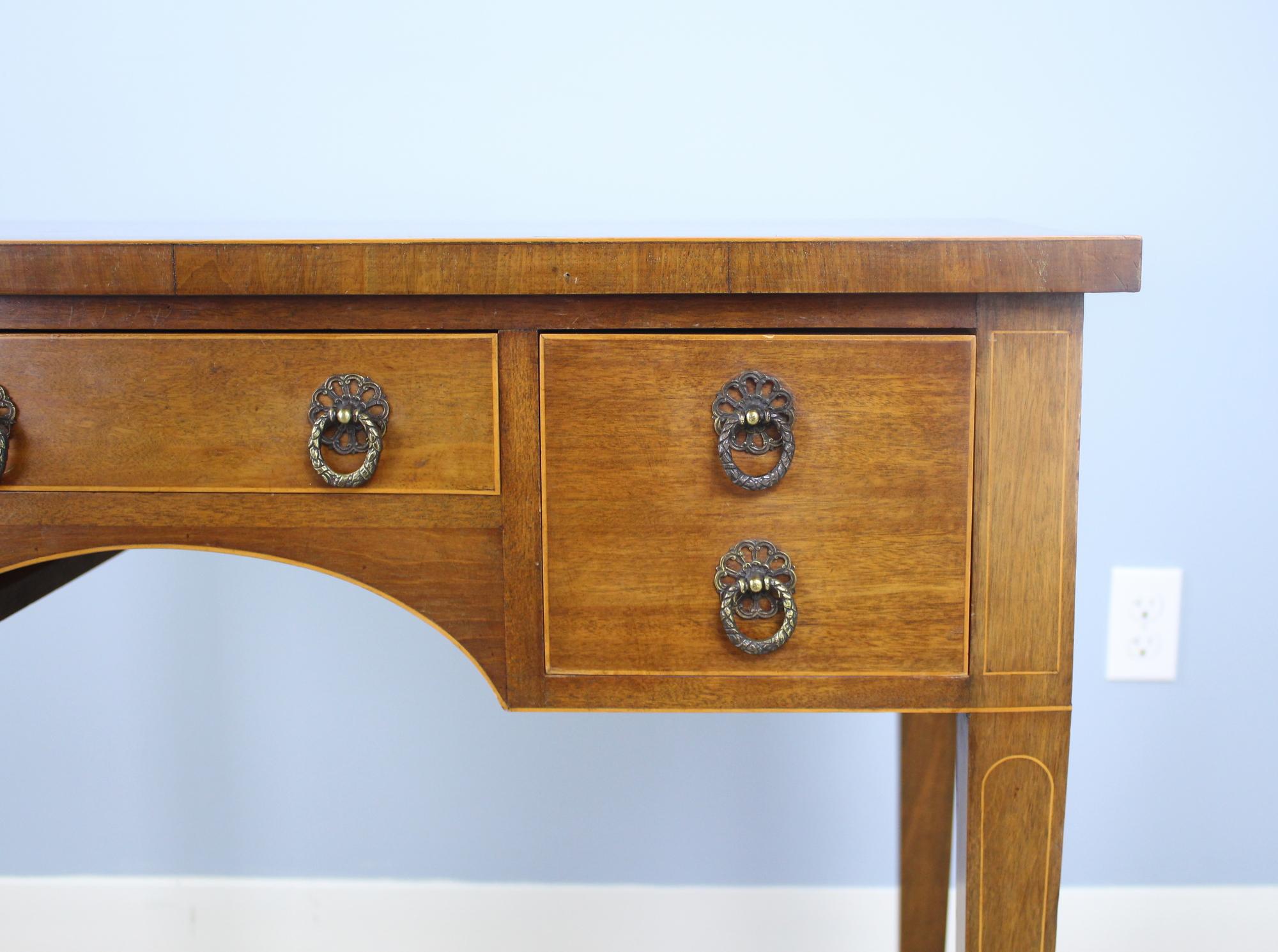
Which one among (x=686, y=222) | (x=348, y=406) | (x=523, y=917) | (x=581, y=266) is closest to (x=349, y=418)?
(x=348, y=406)

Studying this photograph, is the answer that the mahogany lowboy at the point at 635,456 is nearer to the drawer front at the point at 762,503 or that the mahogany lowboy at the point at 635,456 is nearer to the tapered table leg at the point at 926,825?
the drawer front at the point at 762,503

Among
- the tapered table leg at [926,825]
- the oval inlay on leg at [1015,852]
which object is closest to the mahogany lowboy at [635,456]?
the oval inlay on leg at [1015,852]

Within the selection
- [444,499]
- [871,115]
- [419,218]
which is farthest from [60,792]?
[871,115]

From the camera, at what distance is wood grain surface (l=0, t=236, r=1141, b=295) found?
567mm

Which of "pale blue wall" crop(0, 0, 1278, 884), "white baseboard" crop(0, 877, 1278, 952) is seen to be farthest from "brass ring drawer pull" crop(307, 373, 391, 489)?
"white baseboard" crop(0, 877, 1278, 952)

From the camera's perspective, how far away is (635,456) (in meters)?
0.61

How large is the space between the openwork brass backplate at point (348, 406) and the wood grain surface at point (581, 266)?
0.17 feet

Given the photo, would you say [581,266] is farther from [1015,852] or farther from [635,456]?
[1015,852]

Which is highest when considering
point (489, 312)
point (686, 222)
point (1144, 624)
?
point (686, 222)

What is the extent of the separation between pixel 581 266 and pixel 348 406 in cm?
15

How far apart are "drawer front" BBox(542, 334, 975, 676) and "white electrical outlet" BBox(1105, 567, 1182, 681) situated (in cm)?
66

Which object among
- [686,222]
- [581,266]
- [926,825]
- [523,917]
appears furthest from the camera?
[523,917]

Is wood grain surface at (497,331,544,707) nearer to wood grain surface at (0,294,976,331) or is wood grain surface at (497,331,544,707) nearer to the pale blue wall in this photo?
wood grain surface at (0,294,976,331)

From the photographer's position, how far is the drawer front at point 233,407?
2.02ft
